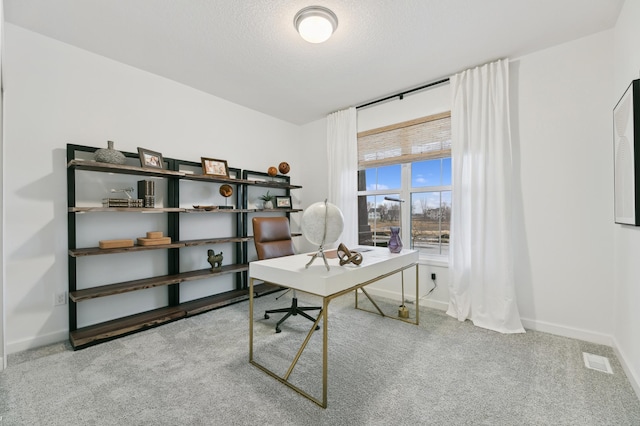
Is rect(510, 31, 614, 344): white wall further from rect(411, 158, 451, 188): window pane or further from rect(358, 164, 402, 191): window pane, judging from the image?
rect(358, 164, 402, 191): window pane

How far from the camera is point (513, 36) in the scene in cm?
224

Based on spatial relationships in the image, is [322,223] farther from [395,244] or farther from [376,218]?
[376,218]

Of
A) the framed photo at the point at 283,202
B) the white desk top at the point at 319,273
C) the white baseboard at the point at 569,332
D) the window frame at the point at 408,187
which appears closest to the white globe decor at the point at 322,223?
the white desk top at the point at 319,273

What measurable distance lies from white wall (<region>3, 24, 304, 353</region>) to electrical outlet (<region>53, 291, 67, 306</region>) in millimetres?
27

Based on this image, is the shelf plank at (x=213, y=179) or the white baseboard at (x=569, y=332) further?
the shelf plank at (x=213, y=179)

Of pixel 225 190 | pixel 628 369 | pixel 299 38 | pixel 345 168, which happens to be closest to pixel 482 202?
pixel 628 369

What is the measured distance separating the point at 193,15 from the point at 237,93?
135 cm

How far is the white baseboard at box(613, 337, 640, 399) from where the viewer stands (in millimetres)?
1581

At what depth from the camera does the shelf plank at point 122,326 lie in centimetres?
215

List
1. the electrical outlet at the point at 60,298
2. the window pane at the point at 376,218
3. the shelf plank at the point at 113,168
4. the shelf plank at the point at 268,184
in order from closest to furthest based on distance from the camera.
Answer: the shelf plank at the point at 113,168 → the electrical outlet at the point at 60,298 → the shelf plank at the point at 268,184 → the window pane at the point at 376,218

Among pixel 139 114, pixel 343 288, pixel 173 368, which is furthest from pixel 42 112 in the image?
pixel 343 288

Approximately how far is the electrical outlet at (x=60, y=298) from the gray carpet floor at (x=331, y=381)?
354mm

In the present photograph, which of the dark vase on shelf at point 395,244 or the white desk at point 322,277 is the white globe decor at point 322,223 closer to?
the white desk at point 322,277

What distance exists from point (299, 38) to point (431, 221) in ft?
8.05
